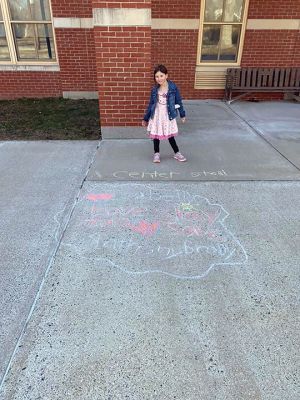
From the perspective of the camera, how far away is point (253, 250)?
300 centimetres

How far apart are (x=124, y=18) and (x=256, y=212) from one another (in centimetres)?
367

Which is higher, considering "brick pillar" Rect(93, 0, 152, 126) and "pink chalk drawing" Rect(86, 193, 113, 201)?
"brick pillar" Rect(93, 0, 152, 126)

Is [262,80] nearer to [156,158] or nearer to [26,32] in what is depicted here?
[156,158]

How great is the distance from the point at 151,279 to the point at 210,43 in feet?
25.5

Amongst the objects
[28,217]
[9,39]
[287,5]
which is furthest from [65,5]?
[28,217]

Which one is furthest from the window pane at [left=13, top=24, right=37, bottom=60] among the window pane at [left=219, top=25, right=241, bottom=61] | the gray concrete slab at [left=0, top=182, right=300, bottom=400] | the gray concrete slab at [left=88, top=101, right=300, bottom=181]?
the gray concrete slab at [left=0, top=182, right=300, bottom=400]

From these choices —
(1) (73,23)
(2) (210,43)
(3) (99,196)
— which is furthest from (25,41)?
(3) (99,196)

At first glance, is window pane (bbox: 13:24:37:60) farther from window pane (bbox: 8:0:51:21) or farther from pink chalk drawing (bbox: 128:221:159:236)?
pink chalk drawing (bbox: 128:221:159:236)

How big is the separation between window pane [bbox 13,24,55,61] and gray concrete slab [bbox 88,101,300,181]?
459 cm

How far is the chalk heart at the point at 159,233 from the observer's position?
2.83 m

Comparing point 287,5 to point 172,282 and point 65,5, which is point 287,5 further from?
point 172,282

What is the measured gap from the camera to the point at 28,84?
29.9 feet

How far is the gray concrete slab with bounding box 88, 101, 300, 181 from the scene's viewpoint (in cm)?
447

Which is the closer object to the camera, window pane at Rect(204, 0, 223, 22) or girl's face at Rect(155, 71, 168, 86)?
girl's face at Rect(155, 71, 168, 86)
